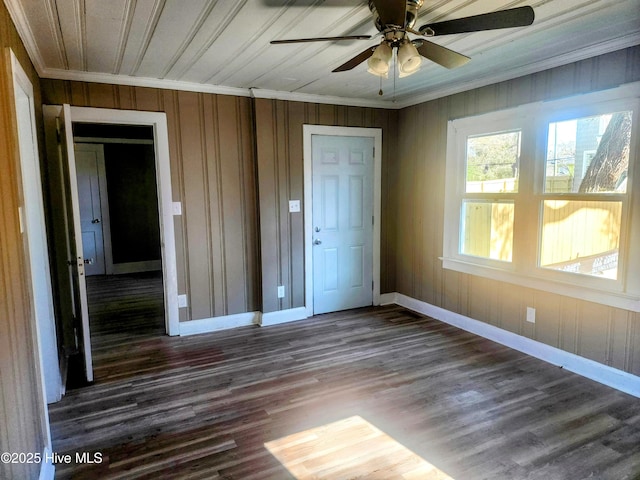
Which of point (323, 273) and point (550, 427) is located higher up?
point (323, 273)

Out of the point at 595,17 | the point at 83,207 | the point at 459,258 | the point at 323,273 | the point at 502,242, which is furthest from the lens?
the point at 83,207

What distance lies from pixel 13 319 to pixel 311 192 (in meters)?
3.09

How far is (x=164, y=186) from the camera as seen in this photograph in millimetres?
3750

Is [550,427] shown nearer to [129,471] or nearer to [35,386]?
[129,471]

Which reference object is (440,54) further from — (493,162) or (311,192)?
(311,192)

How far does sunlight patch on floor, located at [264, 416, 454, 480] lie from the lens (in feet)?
6.64

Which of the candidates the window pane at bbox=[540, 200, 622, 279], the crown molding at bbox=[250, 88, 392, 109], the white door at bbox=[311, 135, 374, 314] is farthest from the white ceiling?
the window pane at bbox=[540, 200, 622, 279]

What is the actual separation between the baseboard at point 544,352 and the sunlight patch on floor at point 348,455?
5.54 feet

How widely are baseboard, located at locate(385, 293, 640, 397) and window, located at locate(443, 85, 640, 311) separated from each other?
494mm

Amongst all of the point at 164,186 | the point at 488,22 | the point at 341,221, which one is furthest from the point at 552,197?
the point at 164,186

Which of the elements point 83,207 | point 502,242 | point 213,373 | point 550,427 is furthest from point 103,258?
point 550,427

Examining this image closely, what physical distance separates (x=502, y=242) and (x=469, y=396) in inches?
60.6

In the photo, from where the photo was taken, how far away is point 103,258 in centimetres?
710

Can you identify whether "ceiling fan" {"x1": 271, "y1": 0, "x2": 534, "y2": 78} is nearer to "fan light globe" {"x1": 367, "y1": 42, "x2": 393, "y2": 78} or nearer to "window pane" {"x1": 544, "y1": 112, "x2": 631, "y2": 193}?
"fan light globe" {"x1": 367, "y1": 42, "x2": 393, "y2": 78}
